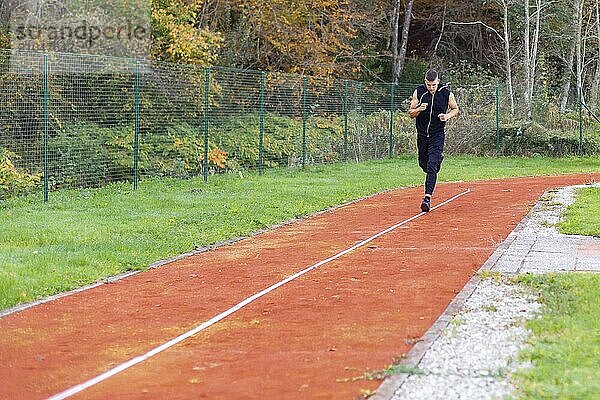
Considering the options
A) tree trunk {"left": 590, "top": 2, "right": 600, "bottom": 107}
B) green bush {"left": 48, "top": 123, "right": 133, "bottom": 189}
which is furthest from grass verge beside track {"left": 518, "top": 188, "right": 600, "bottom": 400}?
tree trunk {"left": 590, "top": 2, "right": 600, "bottom": 107}

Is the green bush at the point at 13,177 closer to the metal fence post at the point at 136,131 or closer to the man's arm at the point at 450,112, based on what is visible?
the metal fence post at the point at 136,131

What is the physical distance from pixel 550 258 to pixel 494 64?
3349cm

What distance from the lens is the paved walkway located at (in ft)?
19.9

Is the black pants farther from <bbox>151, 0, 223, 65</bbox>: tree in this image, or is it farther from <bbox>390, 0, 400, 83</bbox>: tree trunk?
<bbox>390, 0, 400, 83</bbox>: tree trunk

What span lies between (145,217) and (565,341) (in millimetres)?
9599

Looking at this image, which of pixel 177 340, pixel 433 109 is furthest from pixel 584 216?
pixel 177 340

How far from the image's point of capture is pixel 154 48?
90.3 ft

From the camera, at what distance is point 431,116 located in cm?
1589

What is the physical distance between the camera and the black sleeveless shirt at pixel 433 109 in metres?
15.8

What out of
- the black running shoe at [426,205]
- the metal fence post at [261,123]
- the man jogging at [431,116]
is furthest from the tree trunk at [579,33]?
the black running shoe at [426,205]

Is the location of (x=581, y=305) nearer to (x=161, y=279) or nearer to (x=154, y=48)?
(x=161, y=279)

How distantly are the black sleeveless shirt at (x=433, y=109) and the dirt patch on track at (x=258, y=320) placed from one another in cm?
248

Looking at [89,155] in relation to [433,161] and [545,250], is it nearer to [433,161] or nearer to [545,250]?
[433,161]

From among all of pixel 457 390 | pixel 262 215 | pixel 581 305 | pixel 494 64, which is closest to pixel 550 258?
pixel 581 305
